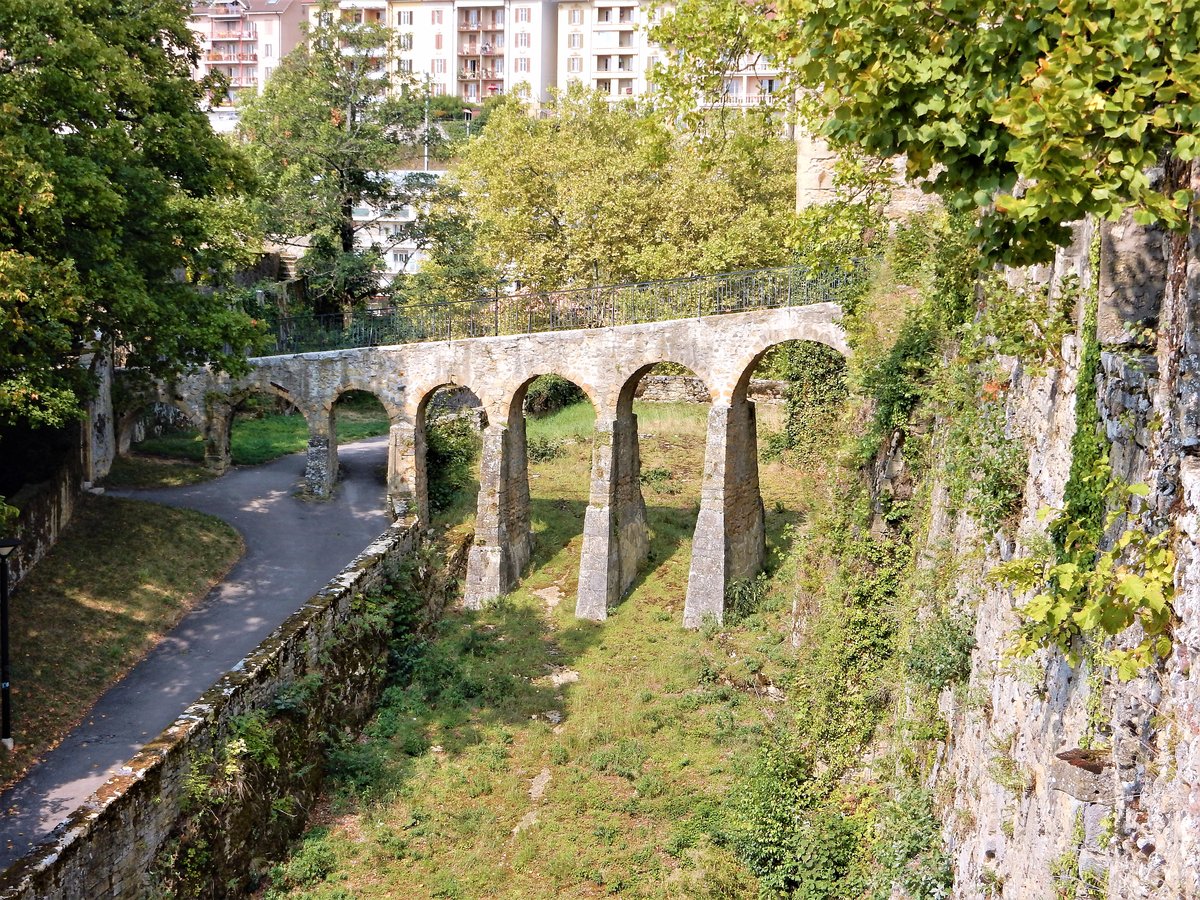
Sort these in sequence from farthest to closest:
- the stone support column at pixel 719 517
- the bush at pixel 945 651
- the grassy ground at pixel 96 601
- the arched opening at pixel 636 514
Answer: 1. the arched opening at pixel 636 514
2. the stone support column at pixel 719 517
3. the grassy ground at pixel 96 601
4. the bush at pixel 945 651

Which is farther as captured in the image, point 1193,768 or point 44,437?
point 44,437

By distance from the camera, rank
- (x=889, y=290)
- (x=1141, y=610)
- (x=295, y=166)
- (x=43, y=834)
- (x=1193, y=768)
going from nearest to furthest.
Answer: (x=1193, y=768)
(x=1141, y=610)
(x=43, y=834)
(x=889, y=290)
(x=295, y=166)

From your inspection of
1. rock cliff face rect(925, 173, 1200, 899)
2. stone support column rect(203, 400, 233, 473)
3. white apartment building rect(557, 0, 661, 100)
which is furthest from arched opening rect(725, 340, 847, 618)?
white apartment building rect(557, 0, 661, 100)

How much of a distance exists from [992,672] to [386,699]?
1228cm

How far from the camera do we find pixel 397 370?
25.7 meters

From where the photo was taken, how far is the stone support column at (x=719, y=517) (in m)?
22.1

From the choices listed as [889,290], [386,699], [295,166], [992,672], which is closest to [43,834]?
[386,699]

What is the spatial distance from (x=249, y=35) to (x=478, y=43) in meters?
17.3

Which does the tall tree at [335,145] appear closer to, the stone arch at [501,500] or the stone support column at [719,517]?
the stone arch at [501,500]

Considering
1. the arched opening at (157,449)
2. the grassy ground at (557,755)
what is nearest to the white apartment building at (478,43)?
the arched opening at (157,449)

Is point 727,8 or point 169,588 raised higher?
point 727,8

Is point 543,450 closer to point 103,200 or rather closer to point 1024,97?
point 103,200

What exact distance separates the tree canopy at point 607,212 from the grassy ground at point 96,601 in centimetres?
1630

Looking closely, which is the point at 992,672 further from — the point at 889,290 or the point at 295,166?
the point at 295,166
